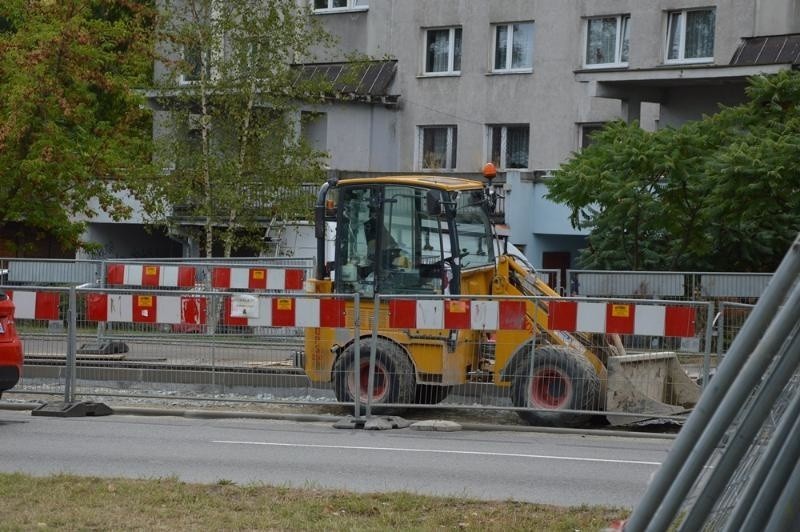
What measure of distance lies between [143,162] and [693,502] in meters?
31.0

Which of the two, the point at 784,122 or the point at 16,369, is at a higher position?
the point at 784,122

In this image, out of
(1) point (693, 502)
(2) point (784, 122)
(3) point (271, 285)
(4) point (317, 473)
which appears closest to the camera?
(1) point (693, 502)

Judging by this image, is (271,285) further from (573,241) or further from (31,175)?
(573,241)

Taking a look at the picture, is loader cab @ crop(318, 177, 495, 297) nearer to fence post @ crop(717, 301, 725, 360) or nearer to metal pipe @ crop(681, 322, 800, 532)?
fence post @ crop(717, 301, 725, 360)

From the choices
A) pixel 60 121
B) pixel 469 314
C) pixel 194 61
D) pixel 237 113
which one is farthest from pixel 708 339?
pixel 60 121

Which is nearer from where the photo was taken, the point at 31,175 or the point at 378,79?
the point at 31,175

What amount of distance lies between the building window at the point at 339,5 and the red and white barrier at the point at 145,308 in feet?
76.4

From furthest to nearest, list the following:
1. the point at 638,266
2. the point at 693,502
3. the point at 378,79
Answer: the point at 378,79
the point at 638,266
the point at 693,502

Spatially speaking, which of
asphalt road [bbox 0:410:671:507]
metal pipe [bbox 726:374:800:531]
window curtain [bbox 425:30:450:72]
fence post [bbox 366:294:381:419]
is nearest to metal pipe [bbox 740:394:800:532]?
metal pipe [bbox 726:374:800:531]

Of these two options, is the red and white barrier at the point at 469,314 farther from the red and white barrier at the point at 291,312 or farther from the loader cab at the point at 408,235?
the red and white barrier at the point at 291,312

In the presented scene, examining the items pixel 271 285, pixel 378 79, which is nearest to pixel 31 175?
pixel 378 79

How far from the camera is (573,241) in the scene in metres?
34.4

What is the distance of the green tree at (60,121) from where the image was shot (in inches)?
1264

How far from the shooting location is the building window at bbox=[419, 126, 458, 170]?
121ft
